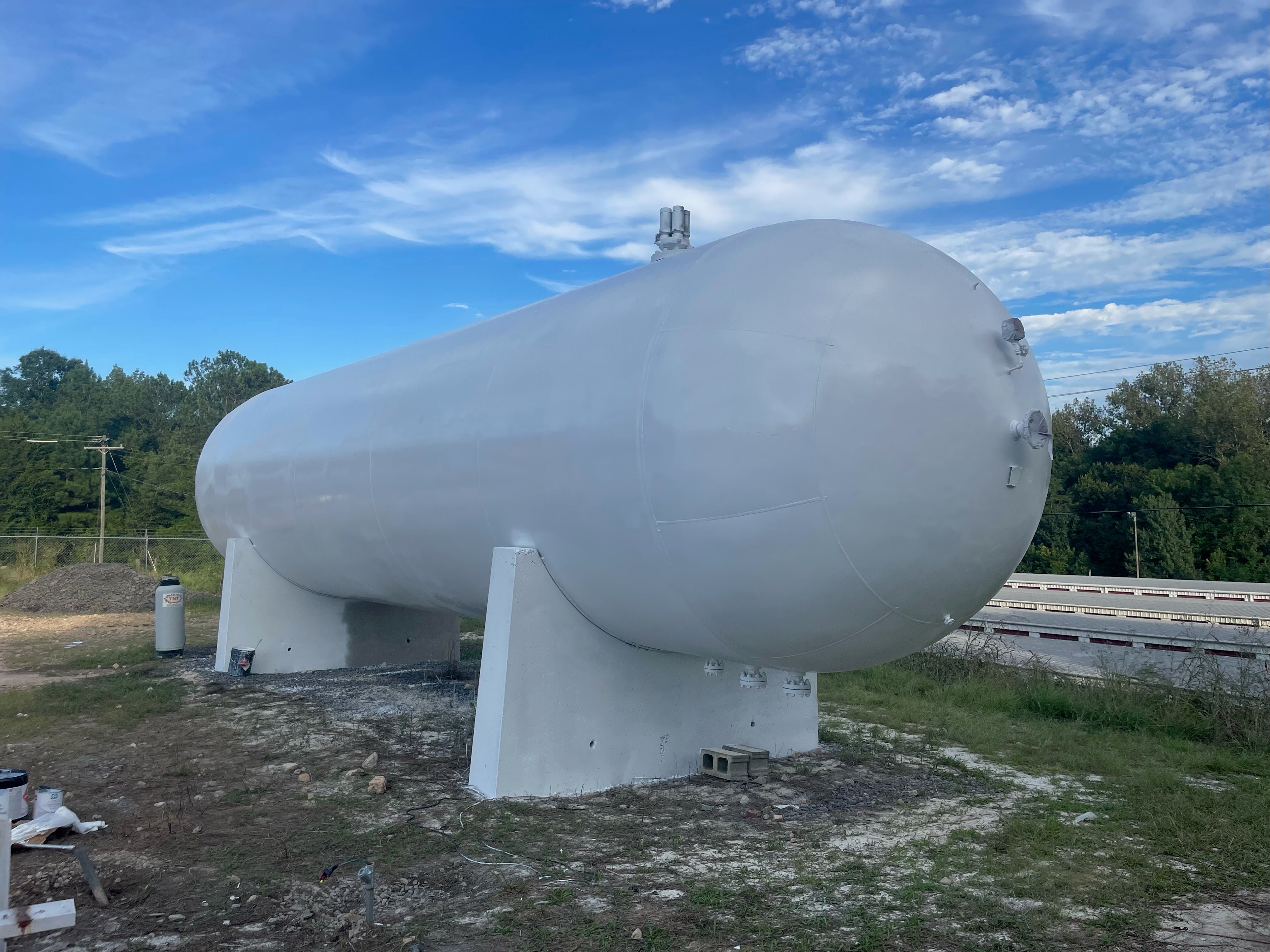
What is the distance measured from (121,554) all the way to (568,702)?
30265 millimetres

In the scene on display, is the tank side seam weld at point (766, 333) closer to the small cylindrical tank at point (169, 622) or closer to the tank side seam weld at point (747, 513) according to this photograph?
the tank side seam weld at point (747, 513)

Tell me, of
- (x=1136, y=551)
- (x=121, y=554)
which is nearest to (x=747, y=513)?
(x=121, y=554)

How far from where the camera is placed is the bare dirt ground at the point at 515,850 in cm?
385

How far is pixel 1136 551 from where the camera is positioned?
105 feet

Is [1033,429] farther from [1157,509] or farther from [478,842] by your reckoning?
[1157,509]

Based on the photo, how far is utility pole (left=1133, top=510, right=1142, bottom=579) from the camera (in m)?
31.9

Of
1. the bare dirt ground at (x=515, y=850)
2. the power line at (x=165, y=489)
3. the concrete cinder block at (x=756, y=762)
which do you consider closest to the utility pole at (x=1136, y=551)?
the power line at (x=165, y=489)

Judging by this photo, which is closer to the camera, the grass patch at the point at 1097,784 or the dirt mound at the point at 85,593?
the grass patch at the point at 1097,784

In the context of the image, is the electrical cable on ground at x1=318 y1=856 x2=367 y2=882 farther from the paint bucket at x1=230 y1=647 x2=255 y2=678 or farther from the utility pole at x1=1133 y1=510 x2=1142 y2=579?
the utility pole at x1=1133 y1=510 x2=1142 y2=579

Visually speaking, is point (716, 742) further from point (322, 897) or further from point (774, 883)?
point (322, 897)

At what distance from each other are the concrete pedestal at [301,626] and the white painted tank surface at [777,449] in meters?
5.50

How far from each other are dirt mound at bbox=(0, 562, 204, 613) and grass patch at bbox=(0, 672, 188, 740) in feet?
26.7

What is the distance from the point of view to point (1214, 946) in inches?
144

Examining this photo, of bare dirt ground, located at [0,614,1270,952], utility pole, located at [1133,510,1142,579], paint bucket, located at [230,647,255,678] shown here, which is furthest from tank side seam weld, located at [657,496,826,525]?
utility pole, located at [1133,510,1142,579]
